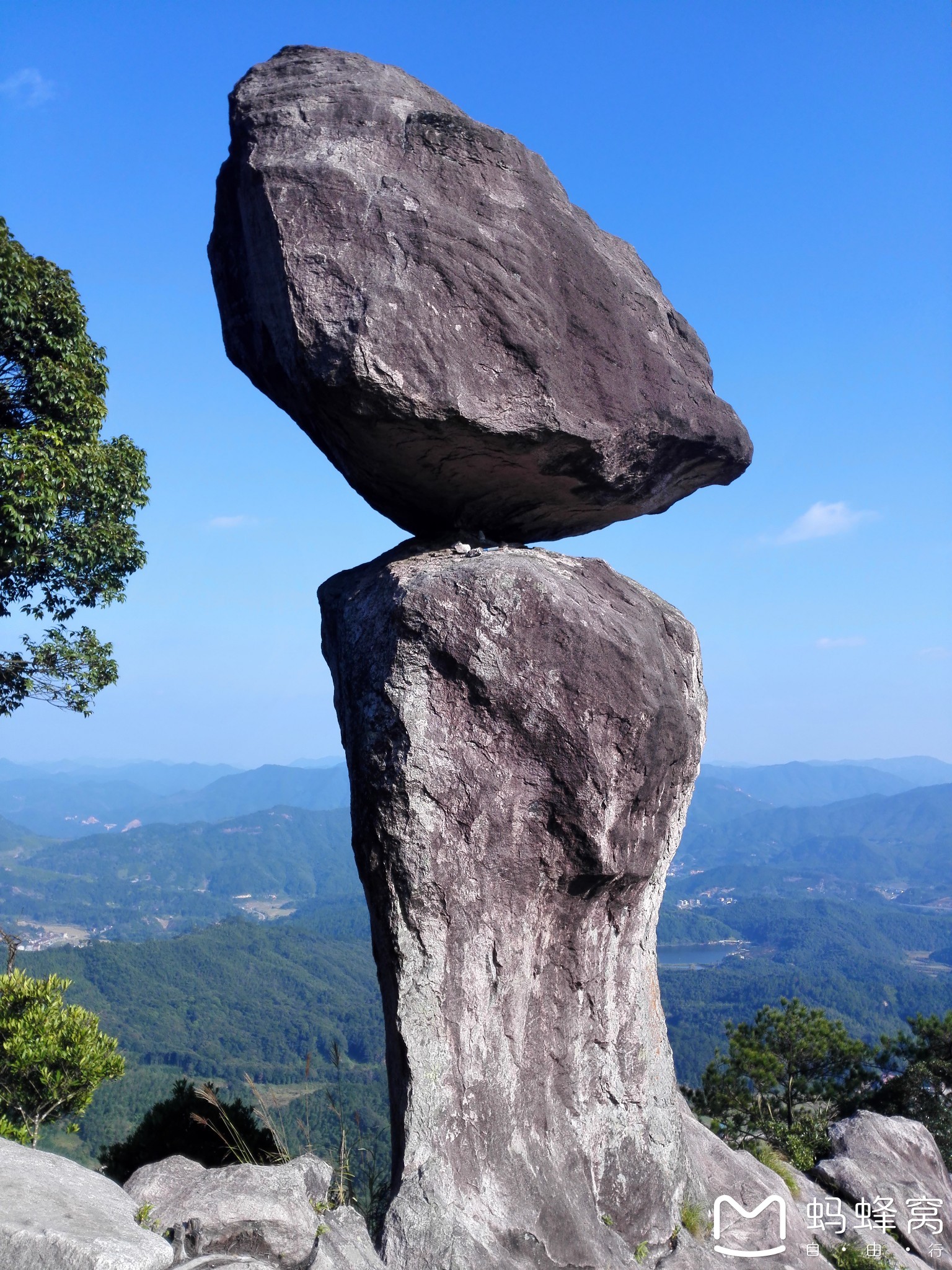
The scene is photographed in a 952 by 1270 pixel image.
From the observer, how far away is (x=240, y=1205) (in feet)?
17.7

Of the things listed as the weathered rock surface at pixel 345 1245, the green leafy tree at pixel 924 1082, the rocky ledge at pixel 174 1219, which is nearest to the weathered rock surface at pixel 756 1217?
the weathered rock surface at pixel 345 1245

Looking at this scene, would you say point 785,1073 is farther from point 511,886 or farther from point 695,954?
point 695,954

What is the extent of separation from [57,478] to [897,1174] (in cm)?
1220

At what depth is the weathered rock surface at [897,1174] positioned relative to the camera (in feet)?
31.5

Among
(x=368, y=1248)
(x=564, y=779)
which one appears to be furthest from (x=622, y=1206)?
(x=564, y=779)

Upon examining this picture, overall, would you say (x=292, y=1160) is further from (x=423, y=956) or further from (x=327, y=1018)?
(x=327, y=1018)

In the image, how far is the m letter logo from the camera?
712 centimetres

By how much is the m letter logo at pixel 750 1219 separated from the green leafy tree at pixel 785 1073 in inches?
391

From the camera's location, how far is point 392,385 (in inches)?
256

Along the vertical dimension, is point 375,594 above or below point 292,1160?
above

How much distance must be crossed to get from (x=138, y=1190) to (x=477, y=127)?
8194 millimetres

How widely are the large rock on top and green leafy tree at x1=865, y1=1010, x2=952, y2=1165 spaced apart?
46.5 ft

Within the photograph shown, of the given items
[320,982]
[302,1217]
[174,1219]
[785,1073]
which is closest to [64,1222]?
[174,1219]

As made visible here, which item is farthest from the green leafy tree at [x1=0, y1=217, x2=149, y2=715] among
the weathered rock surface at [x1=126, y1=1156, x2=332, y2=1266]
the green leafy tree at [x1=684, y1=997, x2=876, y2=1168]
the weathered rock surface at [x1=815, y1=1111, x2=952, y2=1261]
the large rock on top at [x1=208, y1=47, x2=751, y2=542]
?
the green leafy tree at [x1=684, y1=997, x2=876, y2=1168]
